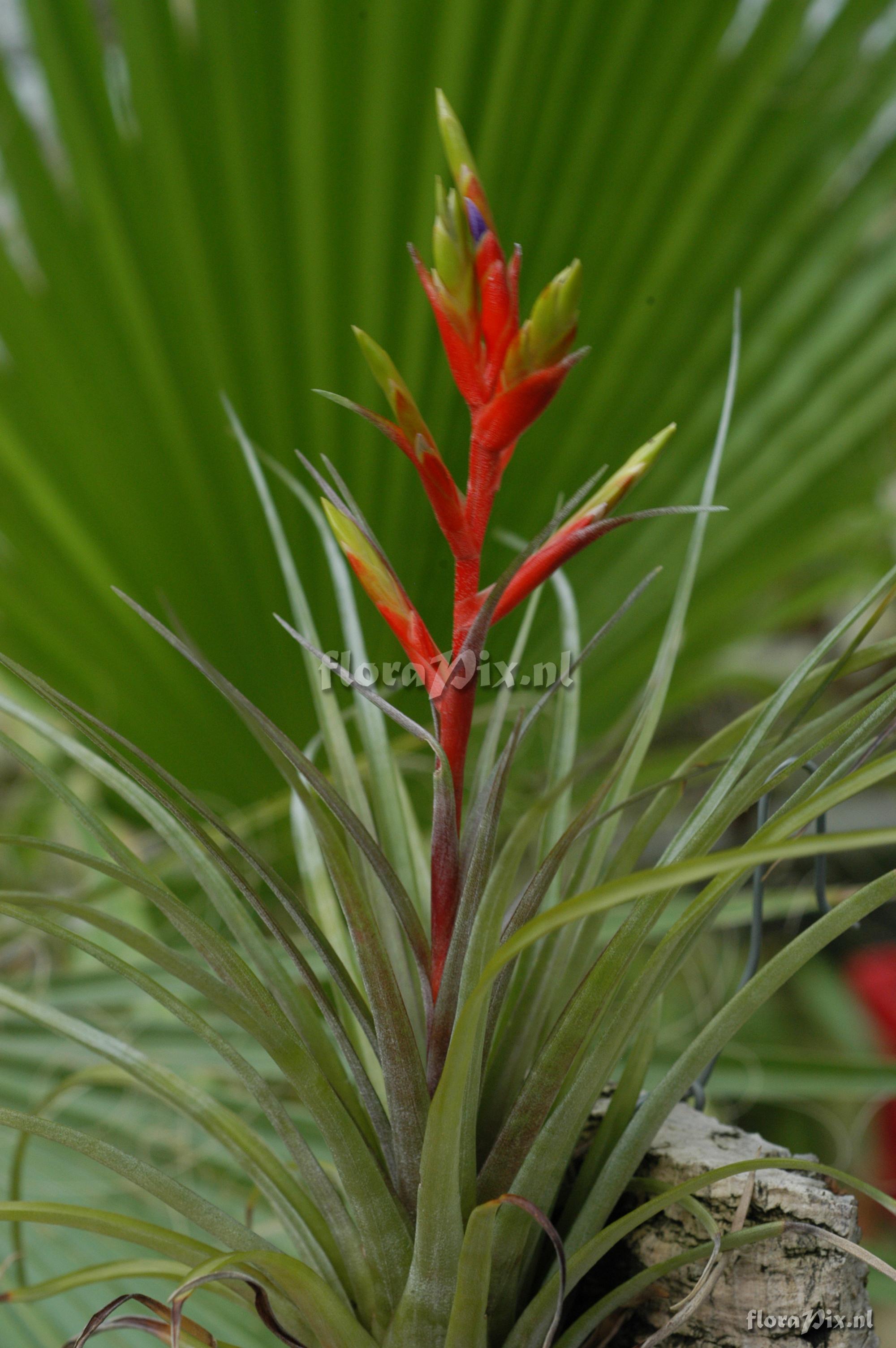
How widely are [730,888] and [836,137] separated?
561mm

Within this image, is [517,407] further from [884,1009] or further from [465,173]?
[884,1009]

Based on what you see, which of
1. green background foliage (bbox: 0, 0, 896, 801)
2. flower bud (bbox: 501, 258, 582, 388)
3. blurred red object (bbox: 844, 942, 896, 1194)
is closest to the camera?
flower bud (bbox: 501, 258, 582, 388)

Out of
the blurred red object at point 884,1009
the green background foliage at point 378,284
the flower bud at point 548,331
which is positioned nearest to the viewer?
the flower bud at point 548,331

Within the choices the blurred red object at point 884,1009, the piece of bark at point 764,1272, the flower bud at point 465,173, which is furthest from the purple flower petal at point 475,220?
the blurred red object at point 884,1009

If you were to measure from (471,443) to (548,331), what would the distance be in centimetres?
4

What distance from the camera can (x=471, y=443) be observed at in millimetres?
232

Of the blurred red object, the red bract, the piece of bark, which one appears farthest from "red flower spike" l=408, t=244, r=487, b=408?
the blurred red object

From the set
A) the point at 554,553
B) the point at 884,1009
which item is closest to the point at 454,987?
the point at 554,553

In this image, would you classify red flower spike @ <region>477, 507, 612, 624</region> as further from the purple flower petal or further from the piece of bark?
the piece of bark

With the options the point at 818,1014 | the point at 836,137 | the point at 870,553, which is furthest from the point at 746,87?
the point at 818,1014

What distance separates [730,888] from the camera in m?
0.25

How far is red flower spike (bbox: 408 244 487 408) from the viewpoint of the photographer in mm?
226

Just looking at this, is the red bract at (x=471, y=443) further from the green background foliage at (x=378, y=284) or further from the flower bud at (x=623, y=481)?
the green background foliage at (x=378, y=284)

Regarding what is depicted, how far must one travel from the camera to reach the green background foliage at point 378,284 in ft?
1.70
